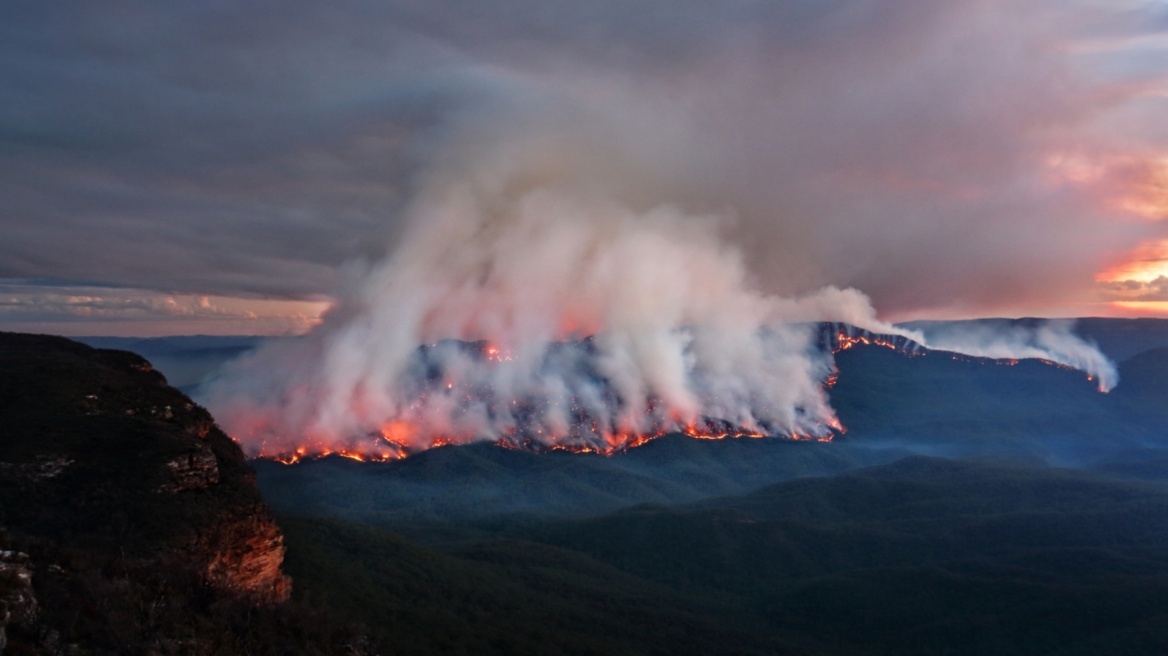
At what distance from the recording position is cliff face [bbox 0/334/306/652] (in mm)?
32844

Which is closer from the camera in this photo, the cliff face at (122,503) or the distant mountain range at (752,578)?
the cliff face at (122,503)

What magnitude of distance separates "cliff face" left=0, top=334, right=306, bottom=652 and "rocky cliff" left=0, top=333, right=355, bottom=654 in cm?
10

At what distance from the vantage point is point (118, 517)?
2024 inches

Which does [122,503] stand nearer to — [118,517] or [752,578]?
[118,517]

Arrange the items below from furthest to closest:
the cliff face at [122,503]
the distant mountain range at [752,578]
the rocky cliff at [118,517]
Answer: the distant mountain range at [752,578] → the cliff face at [122,503] → the rocky cliff at [118,517]

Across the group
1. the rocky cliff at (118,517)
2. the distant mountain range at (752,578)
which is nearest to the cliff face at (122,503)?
the rocky cliff at (118,517)

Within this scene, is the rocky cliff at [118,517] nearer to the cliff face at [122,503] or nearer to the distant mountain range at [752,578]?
the cliff face at [122,503]

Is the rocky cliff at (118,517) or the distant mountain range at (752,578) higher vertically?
the rocky cliff at (118,517)

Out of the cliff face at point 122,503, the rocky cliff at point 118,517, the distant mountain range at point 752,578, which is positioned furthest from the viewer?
the distant mountain range at point 752,578

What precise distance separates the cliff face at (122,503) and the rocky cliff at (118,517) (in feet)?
0.33

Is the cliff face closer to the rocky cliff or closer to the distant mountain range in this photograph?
the rocky cliff

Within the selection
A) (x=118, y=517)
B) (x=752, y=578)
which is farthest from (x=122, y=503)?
(x=752, y=578)

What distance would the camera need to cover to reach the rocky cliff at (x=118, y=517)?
3014 centimetres

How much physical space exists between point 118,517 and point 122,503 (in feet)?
5.22
